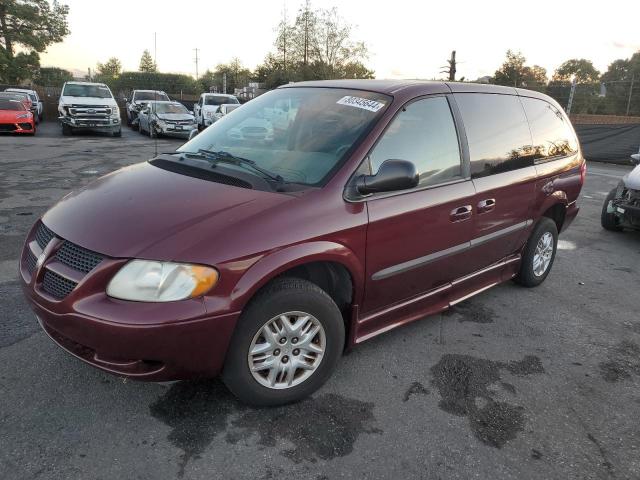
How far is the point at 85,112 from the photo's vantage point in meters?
17.4

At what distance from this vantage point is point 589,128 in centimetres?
1659

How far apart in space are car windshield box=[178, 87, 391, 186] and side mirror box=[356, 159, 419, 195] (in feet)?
0.66

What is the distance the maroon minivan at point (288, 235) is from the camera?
7.53ft

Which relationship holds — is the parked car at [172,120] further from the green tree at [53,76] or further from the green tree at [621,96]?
the green tree at [53,76]

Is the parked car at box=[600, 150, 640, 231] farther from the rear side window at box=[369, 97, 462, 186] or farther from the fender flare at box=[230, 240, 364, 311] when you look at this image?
the fender flare at box=[230, 240, 364, 311]

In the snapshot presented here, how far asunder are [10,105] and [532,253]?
1782 centimetres

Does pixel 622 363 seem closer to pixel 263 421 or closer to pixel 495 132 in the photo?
pixel 495 132

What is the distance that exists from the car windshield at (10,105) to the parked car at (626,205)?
1713cm

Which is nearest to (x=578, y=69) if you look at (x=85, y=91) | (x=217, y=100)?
(x=217, y=100)

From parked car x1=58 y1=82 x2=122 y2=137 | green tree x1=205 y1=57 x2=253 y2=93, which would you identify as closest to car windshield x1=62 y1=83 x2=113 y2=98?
parked car x1=58 y1=82 x2=122 y2=137

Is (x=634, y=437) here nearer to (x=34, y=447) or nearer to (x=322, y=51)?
(x=34, y=447)

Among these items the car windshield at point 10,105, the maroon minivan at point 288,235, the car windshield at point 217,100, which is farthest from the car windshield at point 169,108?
the maroon minivan at point 288,235

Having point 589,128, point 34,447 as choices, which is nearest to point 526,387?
point 34,447

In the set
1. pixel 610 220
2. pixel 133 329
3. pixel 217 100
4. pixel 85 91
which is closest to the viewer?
pixel 133 329
